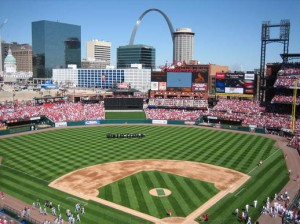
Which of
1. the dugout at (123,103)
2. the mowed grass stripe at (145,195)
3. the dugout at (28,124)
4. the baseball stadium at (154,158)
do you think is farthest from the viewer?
the dugout at (123,103)

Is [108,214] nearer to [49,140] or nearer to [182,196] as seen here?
[182,196]

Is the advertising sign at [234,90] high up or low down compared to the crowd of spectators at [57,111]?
up

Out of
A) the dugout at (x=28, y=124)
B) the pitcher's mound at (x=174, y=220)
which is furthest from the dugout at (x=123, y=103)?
the pitcher's mound at (x=174, y=220)

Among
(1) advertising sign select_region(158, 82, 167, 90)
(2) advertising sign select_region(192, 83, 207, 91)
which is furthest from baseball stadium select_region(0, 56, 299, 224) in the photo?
(2) advertising sign select_region(192, 83, 207, 91)

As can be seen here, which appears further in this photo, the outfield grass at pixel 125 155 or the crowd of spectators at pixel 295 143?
the crowd of spectators at pixel 295 143

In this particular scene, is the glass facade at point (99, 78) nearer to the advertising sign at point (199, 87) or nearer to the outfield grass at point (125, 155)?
the advertising sign at point (199, 87)

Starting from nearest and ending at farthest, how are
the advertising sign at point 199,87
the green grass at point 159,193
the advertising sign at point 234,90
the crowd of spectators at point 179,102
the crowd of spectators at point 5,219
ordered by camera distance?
the crowd of spectators at point 5,219 < the green grass at point 159,193 < the advertising sign at point 234,90 < the crowd of spectators at point 179,102 < the advertising sign at point 199,87

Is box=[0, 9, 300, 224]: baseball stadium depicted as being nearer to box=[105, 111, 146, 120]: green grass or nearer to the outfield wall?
the outfield wall

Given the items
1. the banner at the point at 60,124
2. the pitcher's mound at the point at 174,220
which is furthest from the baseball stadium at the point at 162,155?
the banner at the point at 60,124

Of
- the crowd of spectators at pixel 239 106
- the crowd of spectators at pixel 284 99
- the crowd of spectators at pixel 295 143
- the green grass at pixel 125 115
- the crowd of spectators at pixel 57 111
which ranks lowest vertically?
the crowd of spectators at pixel 295 143
